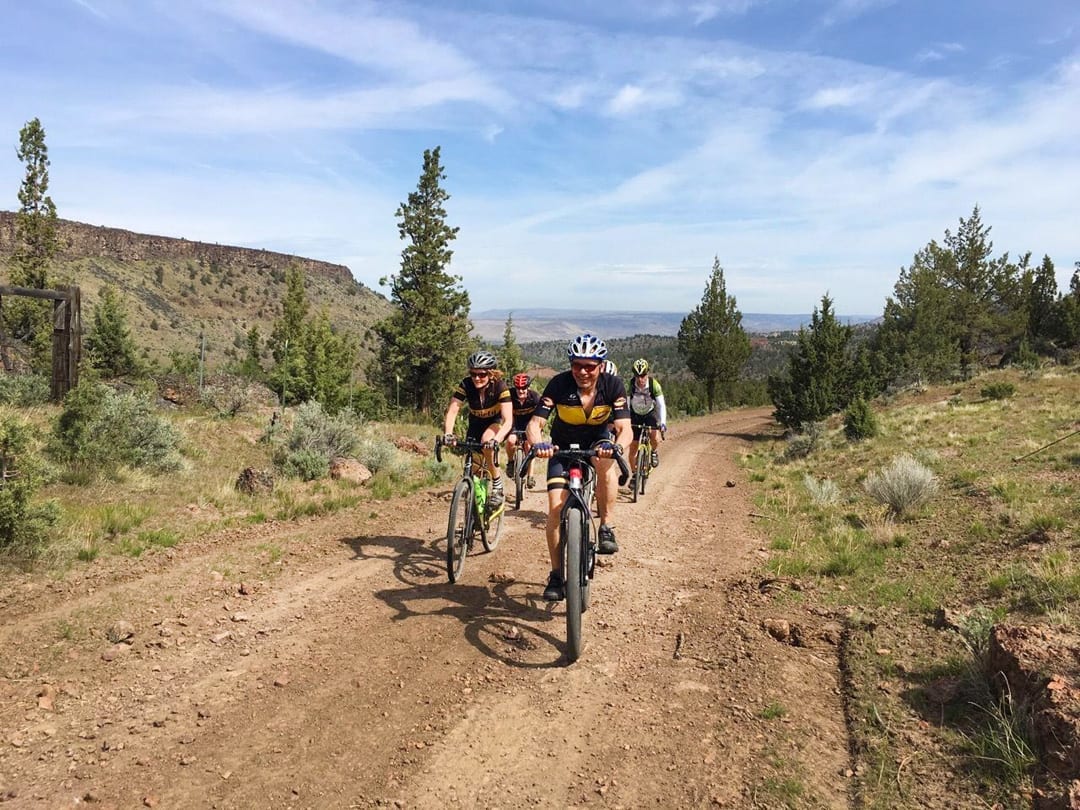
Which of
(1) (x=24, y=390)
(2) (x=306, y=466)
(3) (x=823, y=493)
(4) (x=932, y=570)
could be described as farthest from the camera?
(1) (x=24, y=390)

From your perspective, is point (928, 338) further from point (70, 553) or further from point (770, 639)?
point (70, 553)

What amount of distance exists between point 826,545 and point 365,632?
623 cm

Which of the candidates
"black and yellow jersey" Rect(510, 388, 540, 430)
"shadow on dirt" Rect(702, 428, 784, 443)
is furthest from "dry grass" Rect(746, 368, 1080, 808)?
"shadow on dirt" Rect(702, 428, 784, 443)

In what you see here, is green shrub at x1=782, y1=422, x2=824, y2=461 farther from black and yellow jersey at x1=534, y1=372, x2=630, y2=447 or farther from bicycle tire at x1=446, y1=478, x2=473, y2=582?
black and yellow jersey at x1=534, y1=372, x2=630, y2=447

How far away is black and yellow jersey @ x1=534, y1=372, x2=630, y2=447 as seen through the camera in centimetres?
613

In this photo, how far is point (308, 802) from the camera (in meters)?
3.46

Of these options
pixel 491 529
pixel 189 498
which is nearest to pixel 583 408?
pixel 491 529

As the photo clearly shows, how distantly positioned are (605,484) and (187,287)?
94.9m

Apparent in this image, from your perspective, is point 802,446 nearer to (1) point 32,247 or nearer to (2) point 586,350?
(2) point 586,350

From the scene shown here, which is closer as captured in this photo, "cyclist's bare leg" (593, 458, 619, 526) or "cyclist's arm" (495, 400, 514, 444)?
"cyclist's bare leg" (593, 458, 619, 526)

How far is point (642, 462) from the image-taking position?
12391 millimetres

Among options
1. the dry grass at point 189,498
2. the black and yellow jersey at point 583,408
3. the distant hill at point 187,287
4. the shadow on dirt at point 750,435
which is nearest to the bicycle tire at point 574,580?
the black and yellow jersey at point 583,408

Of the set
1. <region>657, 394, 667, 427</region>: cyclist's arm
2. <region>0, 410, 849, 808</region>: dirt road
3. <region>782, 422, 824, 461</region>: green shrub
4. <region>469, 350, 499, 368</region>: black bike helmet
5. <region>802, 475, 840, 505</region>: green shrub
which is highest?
<region>469, 350, 499, 368</region>: black bike helmet

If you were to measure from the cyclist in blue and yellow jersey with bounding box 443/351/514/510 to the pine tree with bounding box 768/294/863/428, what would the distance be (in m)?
26.3
